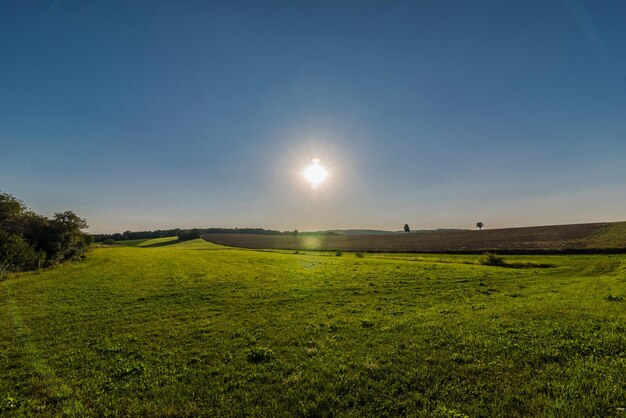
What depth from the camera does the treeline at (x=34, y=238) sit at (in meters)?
39.3

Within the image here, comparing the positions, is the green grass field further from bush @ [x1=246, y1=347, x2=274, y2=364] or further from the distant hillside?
the distant hillside

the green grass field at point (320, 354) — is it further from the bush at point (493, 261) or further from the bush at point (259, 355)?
the bush at point (493, 261)

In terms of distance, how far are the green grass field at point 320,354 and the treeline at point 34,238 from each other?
2057 centimetres

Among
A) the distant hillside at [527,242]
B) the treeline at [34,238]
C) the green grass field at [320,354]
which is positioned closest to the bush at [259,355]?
the green grass field at [320,354]

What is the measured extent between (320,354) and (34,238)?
5926cm

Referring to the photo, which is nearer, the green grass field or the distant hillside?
the green grass field

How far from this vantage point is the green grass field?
8406 millimetres

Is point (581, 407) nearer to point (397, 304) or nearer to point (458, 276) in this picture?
point (397, 304)

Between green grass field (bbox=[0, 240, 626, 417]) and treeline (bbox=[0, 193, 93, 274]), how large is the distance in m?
20.6

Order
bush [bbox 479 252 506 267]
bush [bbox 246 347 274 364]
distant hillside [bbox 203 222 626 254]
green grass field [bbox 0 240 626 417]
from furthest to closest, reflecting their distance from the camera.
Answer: distant hillside [bbox 203 222 626 254] → bush [bbox 479 252 506 267] → bush [bbox 246 347 274 364] → green grass field [bbox 0 240 626 417]

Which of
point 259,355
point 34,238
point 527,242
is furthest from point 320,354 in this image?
point 527,242

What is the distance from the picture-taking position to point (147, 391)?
968 centimetres

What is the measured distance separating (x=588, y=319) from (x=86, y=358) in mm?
24427

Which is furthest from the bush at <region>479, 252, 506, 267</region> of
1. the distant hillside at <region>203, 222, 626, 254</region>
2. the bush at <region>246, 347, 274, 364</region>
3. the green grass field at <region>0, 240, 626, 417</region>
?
the bush at <region>246, 347, 274, 364</region>
